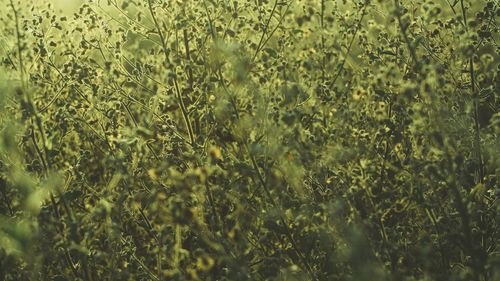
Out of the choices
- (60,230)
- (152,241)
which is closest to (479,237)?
(152,241)

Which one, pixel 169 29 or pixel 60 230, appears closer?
pixel 60 230

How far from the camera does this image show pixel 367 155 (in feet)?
12.1

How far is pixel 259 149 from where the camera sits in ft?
9.93

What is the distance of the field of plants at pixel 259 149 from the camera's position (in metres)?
3.21

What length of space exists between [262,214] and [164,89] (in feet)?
3.22

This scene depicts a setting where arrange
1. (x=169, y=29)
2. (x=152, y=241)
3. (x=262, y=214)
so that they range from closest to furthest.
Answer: (x=262, y=214) < (x=169, y=29) < (x=152, y=241)

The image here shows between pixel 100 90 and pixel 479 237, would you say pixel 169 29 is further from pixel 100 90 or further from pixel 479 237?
pixel 479 237

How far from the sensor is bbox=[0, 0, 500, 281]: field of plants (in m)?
3.21

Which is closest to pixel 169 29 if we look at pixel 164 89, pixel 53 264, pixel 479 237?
pixel 164 89

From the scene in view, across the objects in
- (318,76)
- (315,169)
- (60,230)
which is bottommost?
(60,230)

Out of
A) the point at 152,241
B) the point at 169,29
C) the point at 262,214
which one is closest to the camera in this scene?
the point at 262,214

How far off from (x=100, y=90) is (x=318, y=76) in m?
1.37

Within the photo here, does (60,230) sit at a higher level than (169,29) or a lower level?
lower

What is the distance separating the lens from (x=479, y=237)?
3.55 m
